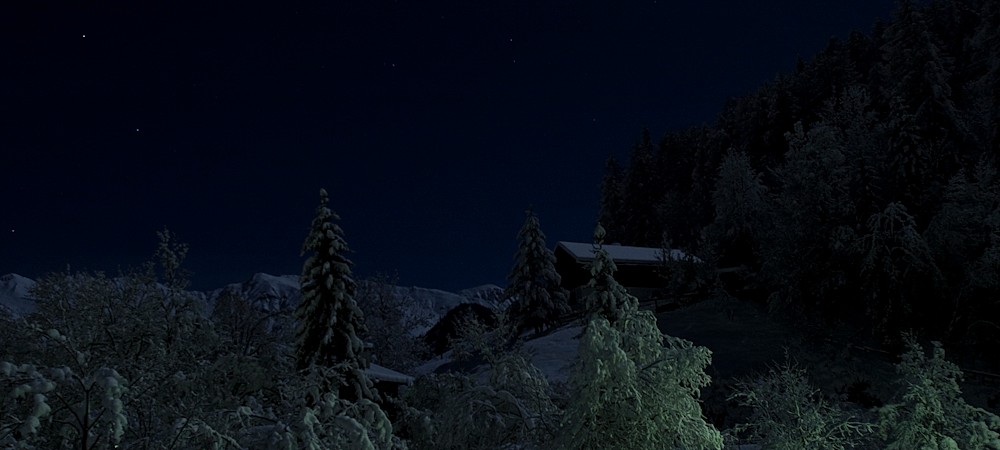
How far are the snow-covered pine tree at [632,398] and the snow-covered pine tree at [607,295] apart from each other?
0.75 m

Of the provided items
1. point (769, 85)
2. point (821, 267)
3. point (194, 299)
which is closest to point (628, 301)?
point (194, 299)

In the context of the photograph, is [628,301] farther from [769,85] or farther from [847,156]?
[769,85]

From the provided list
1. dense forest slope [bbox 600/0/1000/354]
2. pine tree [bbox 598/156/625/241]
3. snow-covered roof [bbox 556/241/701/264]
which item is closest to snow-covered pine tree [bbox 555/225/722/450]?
dense forest slope [bbox 600/0/1000/354]

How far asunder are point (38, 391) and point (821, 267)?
31.9 metres

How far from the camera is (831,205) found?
31.3 metres

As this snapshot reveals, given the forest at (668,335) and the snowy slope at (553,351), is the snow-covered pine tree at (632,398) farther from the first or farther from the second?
the snowy slope at (553,351)

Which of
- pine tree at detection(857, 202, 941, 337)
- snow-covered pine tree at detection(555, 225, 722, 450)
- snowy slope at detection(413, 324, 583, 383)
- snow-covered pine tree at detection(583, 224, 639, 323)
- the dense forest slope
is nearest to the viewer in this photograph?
snow-covered pine tree at detection(555, 225, 722, 450)

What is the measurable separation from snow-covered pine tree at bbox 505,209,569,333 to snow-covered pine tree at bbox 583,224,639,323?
1349 inches

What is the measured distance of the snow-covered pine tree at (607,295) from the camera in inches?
455

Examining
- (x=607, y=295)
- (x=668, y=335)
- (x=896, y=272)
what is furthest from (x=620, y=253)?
(x=607, y=295)

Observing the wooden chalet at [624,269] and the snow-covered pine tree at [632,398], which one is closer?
the snow-covered pine tree at [632,398]

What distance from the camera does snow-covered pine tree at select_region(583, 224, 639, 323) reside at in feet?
37.9

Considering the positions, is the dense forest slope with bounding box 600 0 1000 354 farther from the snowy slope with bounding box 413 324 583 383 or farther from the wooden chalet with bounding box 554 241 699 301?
the snowy slope with bounding box 413 324 583 383

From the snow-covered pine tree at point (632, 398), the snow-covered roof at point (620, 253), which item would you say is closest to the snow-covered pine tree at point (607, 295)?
the snow-covered pine tree at point (632, 398)
